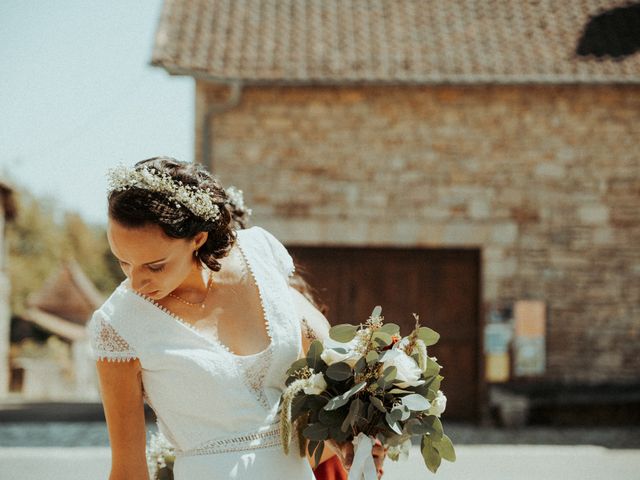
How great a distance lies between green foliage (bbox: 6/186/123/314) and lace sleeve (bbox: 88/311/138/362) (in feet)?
119

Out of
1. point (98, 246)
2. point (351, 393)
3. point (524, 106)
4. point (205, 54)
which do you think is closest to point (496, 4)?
point (524, 106)

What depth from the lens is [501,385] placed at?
10.1m

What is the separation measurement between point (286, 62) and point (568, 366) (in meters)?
5.24

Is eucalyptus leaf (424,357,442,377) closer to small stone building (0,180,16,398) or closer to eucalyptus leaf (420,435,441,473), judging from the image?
eucalyptus leaf (420,435,441,473)

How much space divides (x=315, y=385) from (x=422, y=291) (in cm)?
830

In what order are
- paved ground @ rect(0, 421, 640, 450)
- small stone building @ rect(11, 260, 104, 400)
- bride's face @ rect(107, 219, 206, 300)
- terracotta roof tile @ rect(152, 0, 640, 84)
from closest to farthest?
1. bride's face @ rect(107, 219, 206, 300)
2. paved ground @ rect(0, 421, 640, 450)
3. terracotta roof tile @ rect(152, 0, 640, 84)
4. small stone building @ rect(11, 260, 104, 400)

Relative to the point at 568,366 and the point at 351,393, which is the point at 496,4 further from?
the point at 351,393

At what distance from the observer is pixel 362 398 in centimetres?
220

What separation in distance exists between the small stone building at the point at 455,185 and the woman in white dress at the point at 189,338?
A: 7826 mm

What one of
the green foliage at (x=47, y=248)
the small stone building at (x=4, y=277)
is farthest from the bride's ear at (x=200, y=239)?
the green foliage at (x=47, y=248)

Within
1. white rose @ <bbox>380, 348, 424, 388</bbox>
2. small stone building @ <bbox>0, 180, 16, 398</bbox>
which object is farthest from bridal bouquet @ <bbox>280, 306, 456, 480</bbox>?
small stone building @ <bbox>0, 180, 16, 398</bbox>

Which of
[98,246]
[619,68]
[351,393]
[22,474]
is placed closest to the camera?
[351,393]

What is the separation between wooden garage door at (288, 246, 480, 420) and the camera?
404 inches

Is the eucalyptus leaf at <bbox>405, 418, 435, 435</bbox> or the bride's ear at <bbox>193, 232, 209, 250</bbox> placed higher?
the bride's ear at <bbox>193, 232, 209, 250</bbox>
